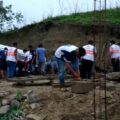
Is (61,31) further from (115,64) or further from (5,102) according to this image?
(5,102)

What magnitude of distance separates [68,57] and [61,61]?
0.93 ft

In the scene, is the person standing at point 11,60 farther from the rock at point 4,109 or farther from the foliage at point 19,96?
the rock at point 4,109

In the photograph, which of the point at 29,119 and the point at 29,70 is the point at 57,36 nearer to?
the point at 29,70

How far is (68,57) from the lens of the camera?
51.3 ft

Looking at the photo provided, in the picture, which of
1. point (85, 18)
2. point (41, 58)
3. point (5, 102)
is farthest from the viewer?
point (85, 18)

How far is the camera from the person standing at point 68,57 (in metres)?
15.5

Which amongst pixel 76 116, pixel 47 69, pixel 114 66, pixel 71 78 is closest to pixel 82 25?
pixel 47 69

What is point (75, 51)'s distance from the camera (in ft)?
50.7

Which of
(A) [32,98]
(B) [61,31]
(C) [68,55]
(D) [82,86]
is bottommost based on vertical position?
(A) [32,98]

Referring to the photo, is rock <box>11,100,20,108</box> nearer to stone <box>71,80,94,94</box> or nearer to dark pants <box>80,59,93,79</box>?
stone <box>71,80,94,94</box>

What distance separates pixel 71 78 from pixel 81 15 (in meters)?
15.1

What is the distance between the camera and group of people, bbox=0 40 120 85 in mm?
15648

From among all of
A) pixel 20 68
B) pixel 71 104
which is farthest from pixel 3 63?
pixel 71 104

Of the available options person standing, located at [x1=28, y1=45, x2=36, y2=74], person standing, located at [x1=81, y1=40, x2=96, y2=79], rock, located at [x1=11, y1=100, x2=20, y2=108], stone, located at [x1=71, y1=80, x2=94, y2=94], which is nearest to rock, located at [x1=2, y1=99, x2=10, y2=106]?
rock, located at [x1=11, y1=100, x2=20, y2=108]
